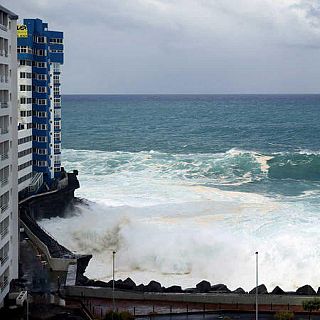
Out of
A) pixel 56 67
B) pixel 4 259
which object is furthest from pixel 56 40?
pixel 4 259

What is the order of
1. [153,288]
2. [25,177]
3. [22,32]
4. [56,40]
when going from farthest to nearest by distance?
1. [56,40]
2. [25,177]
3. [22,32]
4. [153,288]

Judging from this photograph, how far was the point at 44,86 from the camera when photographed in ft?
175

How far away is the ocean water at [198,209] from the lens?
43344 mm

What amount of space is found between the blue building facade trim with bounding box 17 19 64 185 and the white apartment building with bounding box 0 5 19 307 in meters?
19.9

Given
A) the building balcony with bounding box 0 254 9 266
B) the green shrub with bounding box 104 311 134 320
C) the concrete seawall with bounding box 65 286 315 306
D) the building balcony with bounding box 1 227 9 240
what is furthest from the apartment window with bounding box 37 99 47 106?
the green shrub with bounding box 104 311 134 320

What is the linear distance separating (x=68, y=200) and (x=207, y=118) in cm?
11772

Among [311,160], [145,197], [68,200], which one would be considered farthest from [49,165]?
[311,160]

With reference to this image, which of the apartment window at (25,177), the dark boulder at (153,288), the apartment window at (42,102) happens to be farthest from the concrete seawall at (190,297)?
the apartment window at (42,102)

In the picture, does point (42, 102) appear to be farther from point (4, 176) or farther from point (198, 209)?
point (4, 176)

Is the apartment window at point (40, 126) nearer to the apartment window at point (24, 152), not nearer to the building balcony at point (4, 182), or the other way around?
the apartment window at point (24, 152)

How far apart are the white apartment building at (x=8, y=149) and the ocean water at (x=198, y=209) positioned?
928 centimetres

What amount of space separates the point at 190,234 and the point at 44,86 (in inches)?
599

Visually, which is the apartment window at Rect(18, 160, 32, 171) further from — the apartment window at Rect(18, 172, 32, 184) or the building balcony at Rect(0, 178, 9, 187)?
the building balcony at Rect(0, 178, 9, 187)

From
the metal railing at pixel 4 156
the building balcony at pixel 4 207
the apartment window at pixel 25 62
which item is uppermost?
the apartment window at pixel 25 62
